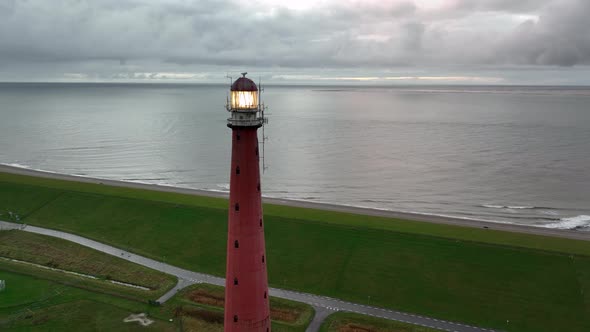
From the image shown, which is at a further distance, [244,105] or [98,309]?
[98,309]

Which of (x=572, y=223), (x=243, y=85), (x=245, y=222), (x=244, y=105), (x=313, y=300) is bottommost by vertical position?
(x=572, y=223)

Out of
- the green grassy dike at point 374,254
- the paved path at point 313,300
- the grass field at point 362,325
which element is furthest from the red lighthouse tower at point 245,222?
the green grassy dike at point 374,254

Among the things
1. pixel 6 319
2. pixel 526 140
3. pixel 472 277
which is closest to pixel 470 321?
pixel 472 277

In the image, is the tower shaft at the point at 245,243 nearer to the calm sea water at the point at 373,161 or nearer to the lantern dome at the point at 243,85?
the lantern dome at the point at 243,85

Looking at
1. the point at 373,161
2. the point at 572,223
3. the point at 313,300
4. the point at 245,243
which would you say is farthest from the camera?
the point at 373,161

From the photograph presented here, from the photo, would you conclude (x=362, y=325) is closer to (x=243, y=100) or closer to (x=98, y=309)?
(x=98, y=309)

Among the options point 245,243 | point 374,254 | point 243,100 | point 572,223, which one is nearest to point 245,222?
point 245,243

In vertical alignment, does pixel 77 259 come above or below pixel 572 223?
above

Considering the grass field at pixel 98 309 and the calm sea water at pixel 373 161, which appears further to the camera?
the calm sea water at pixel 373 161
